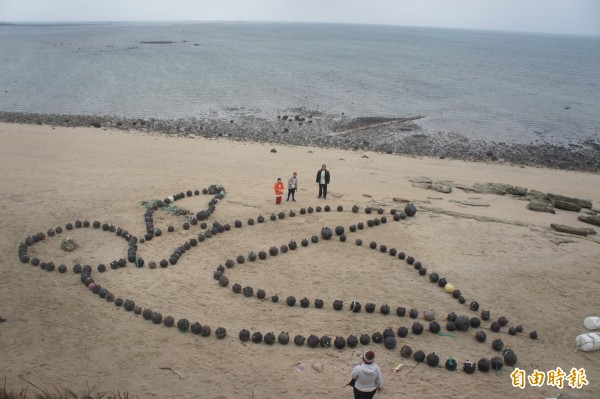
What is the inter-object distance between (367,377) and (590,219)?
17.2m

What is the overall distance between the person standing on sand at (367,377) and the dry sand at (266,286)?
4.63 feet

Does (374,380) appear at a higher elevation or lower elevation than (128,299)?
higher

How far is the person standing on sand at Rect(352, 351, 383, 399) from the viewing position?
8578mm

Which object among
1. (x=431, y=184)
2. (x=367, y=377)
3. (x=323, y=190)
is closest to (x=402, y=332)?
(x=367, y=377)

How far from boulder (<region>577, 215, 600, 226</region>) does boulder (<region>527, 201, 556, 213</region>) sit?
1273 millimetres

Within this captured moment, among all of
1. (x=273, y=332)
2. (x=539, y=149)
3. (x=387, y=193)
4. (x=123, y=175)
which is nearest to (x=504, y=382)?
(x=273, y=332)

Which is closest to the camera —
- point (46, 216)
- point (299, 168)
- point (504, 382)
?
point (504, 382)

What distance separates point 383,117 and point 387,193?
2958 cm

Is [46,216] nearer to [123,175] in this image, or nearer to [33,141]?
[123,175]

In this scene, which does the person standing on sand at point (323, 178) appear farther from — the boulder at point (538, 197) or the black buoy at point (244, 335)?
the black buoy at point (244, 335)

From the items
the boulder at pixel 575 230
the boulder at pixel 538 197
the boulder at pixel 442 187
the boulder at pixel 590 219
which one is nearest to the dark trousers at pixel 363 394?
the boulder at pixel 575 230

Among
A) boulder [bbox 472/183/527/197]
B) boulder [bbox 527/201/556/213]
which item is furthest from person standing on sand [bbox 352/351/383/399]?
boulder [bbox 472/183/527/197]

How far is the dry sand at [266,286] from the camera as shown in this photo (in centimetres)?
1057

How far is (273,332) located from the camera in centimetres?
1213
